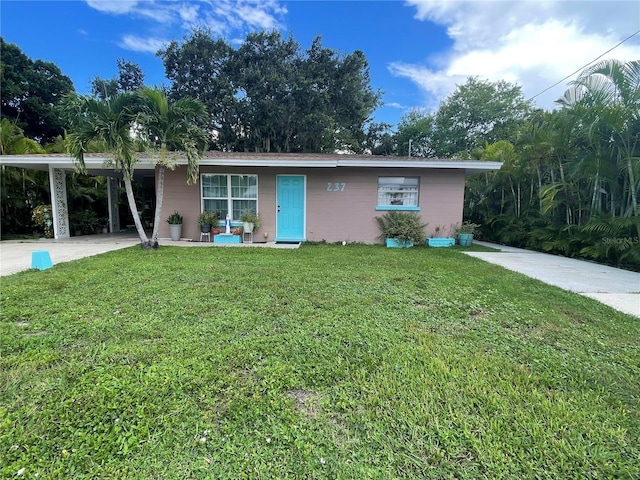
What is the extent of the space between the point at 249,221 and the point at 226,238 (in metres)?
0.88

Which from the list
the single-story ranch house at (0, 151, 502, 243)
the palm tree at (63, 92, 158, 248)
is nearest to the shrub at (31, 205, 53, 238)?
the single-story ranch house at (0, 151, 502, 243)

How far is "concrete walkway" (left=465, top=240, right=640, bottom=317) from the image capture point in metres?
4.06

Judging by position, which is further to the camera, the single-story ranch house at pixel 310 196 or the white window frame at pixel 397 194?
the white window frame at pixel 397 194

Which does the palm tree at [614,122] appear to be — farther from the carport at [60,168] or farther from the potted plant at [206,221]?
the carport at [60,168]

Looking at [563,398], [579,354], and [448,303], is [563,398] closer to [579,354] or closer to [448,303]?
[579,354]

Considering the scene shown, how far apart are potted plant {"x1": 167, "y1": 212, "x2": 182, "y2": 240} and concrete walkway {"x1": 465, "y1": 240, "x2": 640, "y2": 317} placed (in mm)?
8437

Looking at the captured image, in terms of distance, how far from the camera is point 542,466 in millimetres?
1430

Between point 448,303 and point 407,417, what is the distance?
2.27 metres

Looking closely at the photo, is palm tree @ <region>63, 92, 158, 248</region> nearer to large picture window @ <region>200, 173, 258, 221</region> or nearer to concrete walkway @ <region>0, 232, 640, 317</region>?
concrete walkway @ <region>0, 232, 640, 317</region>

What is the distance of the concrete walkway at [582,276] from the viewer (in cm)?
406

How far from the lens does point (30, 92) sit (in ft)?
59.7

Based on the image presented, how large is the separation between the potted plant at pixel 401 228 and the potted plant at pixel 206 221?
504cm

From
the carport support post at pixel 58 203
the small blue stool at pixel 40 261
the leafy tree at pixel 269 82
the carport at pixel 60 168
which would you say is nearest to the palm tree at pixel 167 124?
the carport at pixel 60 168

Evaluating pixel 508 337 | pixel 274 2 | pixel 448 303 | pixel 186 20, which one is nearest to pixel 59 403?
pixel 508 337
